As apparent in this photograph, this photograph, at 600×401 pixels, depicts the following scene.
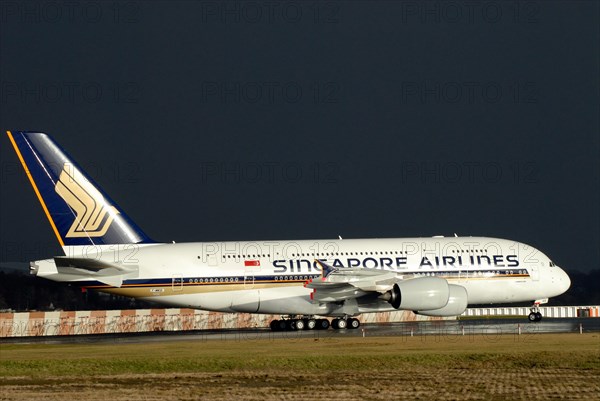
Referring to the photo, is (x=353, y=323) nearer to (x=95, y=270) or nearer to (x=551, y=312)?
(x=95, y=270)

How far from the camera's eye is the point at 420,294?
5038 cm

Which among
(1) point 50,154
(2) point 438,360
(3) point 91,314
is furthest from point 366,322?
(2) point 438,360

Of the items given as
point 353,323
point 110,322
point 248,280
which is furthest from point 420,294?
point 110,322

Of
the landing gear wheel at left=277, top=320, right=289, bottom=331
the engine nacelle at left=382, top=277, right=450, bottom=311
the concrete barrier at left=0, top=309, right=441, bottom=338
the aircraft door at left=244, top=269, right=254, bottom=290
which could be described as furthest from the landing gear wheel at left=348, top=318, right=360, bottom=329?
the concrete barrier at left=0, top=309, right=441, bottom=338

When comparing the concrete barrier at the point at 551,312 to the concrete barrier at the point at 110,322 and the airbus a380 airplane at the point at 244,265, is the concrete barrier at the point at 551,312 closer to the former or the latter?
the concrete barrier at the point at 110,322

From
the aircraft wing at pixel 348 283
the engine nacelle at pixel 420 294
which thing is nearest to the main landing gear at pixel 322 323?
the aircraft wing at pixel 348 283

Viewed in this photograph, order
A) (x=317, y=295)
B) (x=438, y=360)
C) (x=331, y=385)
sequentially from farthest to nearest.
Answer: (x=317, y=295), (x=438, y=360), (x=331, y=385)

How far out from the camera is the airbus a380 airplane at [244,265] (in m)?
52.8

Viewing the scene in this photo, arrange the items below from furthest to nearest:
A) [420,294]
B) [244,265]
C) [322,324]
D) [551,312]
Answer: [551,312], [322,324], [244,265], [420,294]

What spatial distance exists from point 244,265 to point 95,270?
320 inches

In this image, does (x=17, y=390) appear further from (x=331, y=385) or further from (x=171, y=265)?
(x=171, y=265)

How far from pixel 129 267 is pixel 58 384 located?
2293 centimetres

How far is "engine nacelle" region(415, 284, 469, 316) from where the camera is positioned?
51.7m

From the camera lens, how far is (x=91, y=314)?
67.9m
